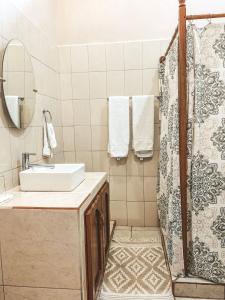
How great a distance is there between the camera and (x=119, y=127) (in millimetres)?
2488

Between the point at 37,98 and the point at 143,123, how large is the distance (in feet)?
3.33

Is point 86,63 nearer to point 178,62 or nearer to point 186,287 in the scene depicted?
point 178,62

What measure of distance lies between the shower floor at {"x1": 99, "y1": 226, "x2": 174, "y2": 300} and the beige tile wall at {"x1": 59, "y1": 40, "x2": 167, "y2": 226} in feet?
0.98

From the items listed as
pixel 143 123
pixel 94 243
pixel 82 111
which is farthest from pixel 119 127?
pixel 94 243

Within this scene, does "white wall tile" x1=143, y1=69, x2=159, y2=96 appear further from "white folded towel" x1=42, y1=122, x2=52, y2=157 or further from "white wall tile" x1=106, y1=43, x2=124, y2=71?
"white folded towel" x1=42, y1=122, x2=52, y2=157

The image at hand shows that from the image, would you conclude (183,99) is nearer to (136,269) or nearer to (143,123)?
(143,123)

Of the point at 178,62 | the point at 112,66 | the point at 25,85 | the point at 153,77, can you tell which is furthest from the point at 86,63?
the point at 178,62

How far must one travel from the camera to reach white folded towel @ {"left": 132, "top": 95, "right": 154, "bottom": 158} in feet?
7.99

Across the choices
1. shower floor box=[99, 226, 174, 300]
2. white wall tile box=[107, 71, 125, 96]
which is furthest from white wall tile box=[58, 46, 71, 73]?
shower floor box=[99, 226, 174, 300]

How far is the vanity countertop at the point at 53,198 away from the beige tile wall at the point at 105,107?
1.00 meters

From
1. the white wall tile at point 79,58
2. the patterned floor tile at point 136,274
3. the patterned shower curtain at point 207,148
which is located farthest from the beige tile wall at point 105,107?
the patterned shower curtain at point 207,148

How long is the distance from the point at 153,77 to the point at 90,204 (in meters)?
1.57

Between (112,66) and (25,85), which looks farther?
(112,66)

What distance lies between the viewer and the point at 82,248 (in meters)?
1.26
